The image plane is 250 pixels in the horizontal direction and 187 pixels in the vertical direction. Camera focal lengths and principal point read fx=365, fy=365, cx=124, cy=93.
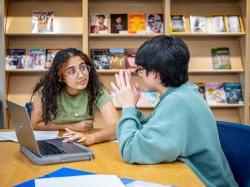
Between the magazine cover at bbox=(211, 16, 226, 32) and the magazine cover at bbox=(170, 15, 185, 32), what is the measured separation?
0.34 metres

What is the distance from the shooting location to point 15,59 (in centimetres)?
382

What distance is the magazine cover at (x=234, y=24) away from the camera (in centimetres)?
390

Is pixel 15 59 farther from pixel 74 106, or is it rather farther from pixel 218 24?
pixel 218 24

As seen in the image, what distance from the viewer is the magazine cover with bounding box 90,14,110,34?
12.8 ft

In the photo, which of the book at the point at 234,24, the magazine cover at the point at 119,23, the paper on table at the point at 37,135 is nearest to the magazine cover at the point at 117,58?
the magazine cover at the point at 119,23

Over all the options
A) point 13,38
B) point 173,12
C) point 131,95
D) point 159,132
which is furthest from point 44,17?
point 159,132

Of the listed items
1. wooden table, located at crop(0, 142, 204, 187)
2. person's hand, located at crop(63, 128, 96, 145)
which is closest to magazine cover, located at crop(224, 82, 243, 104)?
person's hand, located at crop(63, 128, 96, 145)

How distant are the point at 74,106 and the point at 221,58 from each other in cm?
230

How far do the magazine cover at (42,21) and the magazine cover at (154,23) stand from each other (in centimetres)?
103

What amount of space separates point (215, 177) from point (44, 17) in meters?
2.97

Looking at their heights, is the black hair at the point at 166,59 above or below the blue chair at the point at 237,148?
above

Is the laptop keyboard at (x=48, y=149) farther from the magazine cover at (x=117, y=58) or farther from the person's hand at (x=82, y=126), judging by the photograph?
the magazine cover at (x=117, y=58)

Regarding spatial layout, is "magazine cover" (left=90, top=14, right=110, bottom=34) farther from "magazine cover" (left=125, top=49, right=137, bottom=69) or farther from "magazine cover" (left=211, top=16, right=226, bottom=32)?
"magazine cover" (left=211, top=16, right=226, bottom=32)

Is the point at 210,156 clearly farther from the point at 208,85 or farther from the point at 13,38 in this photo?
the point at 13,38
